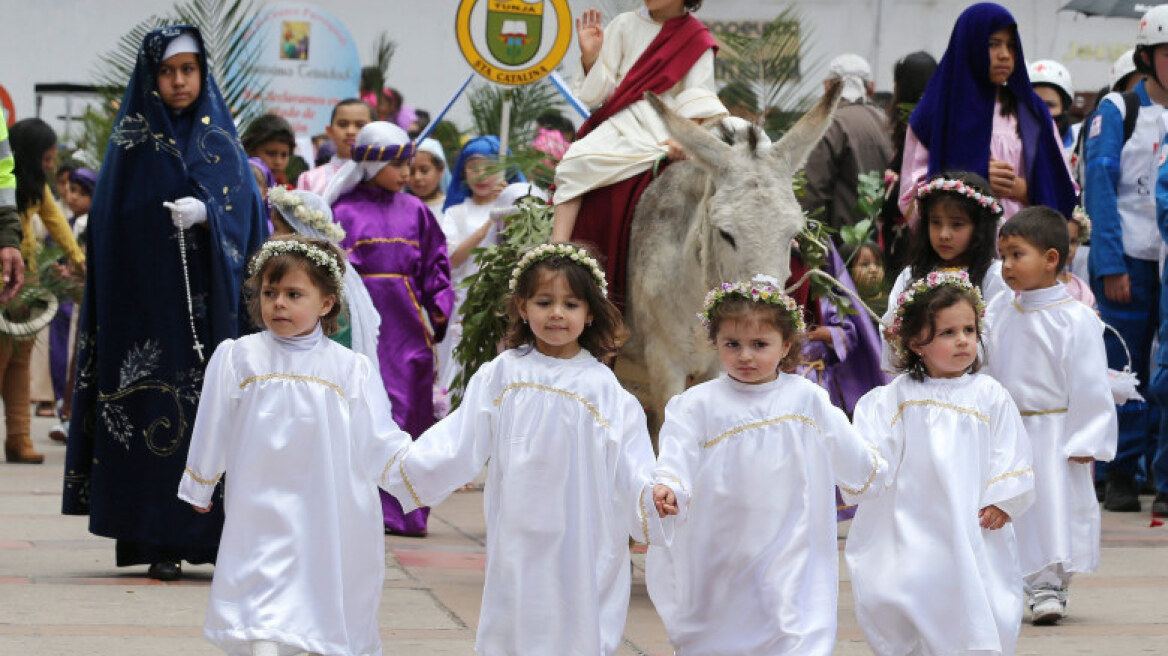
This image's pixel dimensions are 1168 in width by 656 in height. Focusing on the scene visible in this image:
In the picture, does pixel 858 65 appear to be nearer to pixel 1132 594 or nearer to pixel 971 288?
pixel 1132 594

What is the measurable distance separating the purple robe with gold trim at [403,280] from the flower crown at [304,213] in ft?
3.64

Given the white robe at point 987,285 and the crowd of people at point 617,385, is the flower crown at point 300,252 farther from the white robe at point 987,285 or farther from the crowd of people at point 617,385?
the white robe at point 987,285

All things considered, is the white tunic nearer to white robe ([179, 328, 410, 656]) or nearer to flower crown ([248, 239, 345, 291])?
flower crown ([248, 239, 345, 291])

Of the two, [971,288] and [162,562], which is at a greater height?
[971,288]

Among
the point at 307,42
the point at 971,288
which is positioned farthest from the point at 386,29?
the point at 971,288

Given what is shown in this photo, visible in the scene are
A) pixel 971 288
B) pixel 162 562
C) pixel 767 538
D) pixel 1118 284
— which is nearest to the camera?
pixel 767 538

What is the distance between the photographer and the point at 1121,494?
1181 centimetres

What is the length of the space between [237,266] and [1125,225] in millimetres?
6163

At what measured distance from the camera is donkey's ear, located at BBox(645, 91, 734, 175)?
767 centimetres

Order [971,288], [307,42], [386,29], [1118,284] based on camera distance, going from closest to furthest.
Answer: [971,288]
[1118,284]
[307,42]
[386,29]

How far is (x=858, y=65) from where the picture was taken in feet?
41.3

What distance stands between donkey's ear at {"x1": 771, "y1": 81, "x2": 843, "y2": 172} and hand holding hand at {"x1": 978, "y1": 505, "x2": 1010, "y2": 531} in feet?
6.05

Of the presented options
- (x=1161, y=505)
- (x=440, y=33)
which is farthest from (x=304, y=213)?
(x=440, y=33)

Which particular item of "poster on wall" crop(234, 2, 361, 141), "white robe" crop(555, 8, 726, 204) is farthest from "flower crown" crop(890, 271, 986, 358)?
"poster on wall" crop(234, 2, 361, 141)
